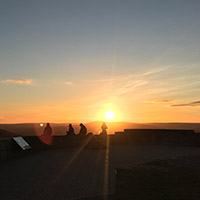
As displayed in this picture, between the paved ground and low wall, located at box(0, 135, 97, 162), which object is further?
low wall, located at box(0, 135, 97, 162)

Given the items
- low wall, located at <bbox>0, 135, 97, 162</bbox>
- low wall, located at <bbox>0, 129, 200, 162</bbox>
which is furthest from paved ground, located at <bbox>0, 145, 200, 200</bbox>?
low wall, located at <bbox>0, 129, 200, 162</bbox>

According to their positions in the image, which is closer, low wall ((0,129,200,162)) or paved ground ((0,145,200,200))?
paved ground ((0,145,200,200))

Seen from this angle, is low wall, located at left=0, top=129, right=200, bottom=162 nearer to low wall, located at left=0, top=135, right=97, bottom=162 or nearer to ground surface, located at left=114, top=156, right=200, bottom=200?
low wall, located at left=0, top=135, right=97, bottom=162

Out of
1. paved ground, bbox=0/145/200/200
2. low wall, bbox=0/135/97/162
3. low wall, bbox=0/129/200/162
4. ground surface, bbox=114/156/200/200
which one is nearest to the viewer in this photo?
ground surface, bbox=114/156/200/200

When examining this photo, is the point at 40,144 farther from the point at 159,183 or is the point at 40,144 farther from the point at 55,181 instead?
the point at 159,183

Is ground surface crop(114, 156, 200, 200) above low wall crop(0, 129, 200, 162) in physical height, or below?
below

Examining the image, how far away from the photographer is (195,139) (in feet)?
75.0

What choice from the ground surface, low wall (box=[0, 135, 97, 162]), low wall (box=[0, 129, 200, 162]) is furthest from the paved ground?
low wall (box=[0, 129, 200, 162])

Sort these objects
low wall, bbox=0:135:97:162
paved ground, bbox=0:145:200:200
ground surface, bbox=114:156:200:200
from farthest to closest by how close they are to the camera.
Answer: low wall, bbox=0:135:97:162
paved ground, bbox=0:145:200:200
ground surface, bbox=114:156:200:200

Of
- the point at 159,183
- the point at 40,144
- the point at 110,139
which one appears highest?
the point at 110,139

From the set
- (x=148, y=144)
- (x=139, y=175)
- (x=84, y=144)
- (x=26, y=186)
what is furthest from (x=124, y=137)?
(x=26, y=186)

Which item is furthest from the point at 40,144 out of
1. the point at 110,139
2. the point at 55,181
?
the point at 55,181

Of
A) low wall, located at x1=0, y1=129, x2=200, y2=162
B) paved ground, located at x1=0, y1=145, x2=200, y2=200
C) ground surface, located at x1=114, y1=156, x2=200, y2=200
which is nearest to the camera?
ground surface, located at x1=114, y1=156, x2=200, y2=200

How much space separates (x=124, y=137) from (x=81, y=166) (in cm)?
1269
